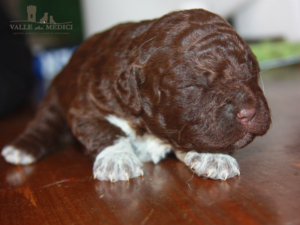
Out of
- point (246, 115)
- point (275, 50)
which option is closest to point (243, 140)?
point (246, 115)

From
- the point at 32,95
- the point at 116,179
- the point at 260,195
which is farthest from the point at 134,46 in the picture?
the point at 32,95

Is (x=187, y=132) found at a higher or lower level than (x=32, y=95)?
higher

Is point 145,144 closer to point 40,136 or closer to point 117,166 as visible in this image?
point 117,166

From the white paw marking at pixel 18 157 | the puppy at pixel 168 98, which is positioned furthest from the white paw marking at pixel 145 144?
the white paw marking at pixel 18 157

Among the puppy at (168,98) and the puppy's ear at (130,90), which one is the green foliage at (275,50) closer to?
the puppy at (168,98)

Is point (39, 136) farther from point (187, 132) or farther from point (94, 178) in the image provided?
point (187, 132)
